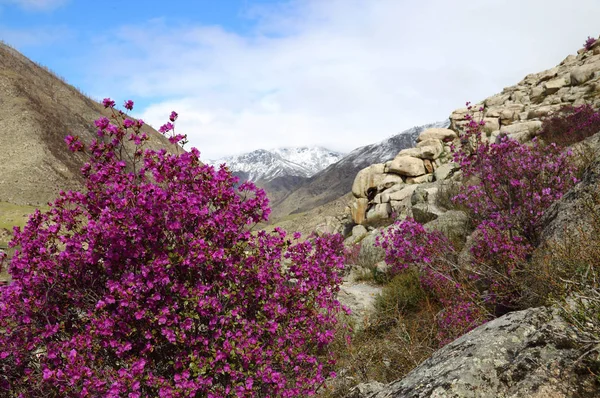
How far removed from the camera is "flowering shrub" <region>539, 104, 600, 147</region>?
42.0 ft

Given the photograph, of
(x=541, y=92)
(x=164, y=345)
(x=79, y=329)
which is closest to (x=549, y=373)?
(x=164, y=345)

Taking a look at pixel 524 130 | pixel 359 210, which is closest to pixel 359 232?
pixel 359 210

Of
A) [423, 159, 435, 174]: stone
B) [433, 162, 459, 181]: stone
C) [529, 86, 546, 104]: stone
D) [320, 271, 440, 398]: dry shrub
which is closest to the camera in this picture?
[320, 271, 440, 398]: dry shrub

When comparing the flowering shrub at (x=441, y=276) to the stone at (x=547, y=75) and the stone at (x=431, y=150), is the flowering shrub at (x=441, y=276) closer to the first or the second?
the stone at (x=431, y=150)

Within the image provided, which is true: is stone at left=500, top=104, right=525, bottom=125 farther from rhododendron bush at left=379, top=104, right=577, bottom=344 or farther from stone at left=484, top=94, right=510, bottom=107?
rhododendron bush at left=379, top=104, right=577, bottom=344

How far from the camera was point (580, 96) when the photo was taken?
2088 cm

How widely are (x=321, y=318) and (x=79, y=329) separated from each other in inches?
98.7

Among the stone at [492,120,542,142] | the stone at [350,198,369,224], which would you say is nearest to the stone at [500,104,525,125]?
the stone at [492,120,542,142]

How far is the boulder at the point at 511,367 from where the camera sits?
2.07m

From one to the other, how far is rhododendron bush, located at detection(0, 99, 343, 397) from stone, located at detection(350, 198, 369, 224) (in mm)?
17959

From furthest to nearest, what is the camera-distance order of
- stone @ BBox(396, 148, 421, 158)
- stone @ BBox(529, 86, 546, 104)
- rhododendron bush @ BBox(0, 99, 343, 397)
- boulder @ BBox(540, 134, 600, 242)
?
1. stone @ BBox(529, 86, 546, 104)
2. stone @ BBox(396, 148, 421, 158)
3. boulder @ BBox(540, 134, 600, 242)
4. rhododendron bush @ BBox(0, 99, 343, 397)

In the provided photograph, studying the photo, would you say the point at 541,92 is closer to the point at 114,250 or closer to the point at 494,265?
the point at 494,265

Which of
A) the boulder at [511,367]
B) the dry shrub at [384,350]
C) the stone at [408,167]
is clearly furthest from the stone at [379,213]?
the boulder at [511,367]

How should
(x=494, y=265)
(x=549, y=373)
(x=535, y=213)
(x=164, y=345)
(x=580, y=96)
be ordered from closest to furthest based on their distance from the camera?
(x=549, y=373) < (x=164, y=345) < (x=494, y=265) < (x=535, y=213) < (x=580, y=96)
